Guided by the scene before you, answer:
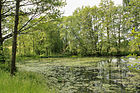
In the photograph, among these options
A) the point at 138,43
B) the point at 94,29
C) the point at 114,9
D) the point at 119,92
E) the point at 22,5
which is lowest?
the point at 119,92

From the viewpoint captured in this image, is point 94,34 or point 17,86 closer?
point 17,86

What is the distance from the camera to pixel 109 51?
34188 millimetres

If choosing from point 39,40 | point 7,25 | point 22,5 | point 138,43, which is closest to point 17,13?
point 22,5

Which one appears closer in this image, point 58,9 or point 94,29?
point 58,9

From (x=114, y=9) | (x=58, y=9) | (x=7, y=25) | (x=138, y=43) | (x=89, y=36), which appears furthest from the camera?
(x=89, y=36)

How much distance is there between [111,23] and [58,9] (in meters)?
31.8

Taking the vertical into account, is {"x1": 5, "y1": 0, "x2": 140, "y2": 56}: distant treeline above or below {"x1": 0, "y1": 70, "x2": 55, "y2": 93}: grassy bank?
above

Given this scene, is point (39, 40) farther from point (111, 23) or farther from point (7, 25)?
point (7, 25)

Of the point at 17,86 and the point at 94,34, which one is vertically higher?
the point at 94,34

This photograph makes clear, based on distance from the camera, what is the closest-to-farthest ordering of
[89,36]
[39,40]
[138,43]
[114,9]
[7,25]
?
[138,43], [7,25], [114,9], [89,36], [39,40]

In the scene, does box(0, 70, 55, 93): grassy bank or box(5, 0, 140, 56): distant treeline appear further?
box(5, 0, 140, 56): distant treeline

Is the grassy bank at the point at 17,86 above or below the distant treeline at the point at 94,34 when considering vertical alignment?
below

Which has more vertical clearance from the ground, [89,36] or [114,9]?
[114,9]

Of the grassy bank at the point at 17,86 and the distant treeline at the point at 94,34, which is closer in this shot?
the grassy bank at the point at 17,86
